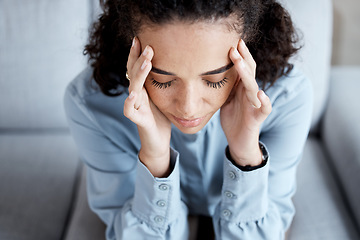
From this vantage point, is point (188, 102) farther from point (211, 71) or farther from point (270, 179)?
point (270, 179)

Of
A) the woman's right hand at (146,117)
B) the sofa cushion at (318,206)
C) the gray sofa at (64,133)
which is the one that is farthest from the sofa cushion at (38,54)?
the sofa cushion at (318,206)

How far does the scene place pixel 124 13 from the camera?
0.68 meters

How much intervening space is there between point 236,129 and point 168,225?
28 cm

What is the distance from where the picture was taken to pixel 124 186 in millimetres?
959

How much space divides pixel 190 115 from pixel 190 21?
6.7 inches

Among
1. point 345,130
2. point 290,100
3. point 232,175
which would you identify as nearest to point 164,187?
point 232,175

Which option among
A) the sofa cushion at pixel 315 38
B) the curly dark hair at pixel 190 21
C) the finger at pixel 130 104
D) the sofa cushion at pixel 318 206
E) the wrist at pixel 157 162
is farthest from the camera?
the sofa cushion at pixel 315 38

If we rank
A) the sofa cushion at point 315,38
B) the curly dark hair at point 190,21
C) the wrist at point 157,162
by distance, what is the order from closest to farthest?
the curly dark hair at point 190,21 → the wrist at point 157,162 → the sofa cushion at point 315,38

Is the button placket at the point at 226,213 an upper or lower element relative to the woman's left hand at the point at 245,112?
lower

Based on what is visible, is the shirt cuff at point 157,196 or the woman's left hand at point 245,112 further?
the shirt cuff at point 157,196

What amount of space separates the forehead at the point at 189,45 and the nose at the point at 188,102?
0.04 m

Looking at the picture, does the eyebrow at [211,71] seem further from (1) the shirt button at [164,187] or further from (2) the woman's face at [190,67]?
(1) the shirt button at [164,187]

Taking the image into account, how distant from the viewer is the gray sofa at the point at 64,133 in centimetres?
108

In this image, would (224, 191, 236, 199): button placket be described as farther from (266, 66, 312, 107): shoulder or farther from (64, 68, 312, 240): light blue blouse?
(266, 66, 312, 107): shoulder
